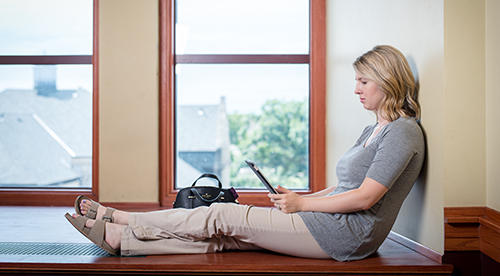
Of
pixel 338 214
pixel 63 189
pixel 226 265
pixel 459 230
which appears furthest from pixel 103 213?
pixel 63 189

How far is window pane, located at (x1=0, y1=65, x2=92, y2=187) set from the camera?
3586 millimetres

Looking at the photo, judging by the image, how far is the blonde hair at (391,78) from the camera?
1803mm

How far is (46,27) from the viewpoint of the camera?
3.61 meters

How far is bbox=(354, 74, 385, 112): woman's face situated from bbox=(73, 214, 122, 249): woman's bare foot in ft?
4.39

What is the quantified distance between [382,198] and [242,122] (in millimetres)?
1983

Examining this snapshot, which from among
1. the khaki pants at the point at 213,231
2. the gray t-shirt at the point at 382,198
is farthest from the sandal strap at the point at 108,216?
the gray t-shirt at the point at 382,198

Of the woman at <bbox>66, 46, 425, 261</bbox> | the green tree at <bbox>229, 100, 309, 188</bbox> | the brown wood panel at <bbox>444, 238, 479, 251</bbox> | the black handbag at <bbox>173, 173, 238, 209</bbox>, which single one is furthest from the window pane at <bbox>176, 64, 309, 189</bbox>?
the brown wood panel at <bbox>444, 238, 479, 251</bbox>

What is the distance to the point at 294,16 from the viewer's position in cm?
353

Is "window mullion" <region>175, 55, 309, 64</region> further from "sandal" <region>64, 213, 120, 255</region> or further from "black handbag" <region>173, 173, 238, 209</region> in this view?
"sandal" <region>64, 213, 120, 255</region>

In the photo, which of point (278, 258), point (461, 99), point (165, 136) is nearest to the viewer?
point (461, 99)

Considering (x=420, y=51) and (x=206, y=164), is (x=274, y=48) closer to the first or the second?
(x=206, y=164)

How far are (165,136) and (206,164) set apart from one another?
45 centimetres

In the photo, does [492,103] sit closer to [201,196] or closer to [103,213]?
[201,196]

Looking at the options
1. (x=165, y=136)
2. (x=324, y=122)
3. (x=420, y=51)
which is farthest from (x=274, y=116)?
(x=420, y=51)
